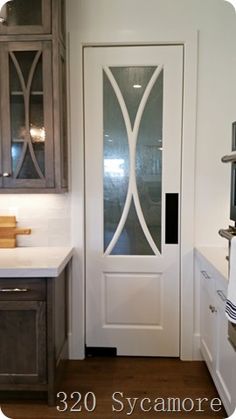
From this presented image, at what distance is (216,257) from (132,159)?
3.00 feet

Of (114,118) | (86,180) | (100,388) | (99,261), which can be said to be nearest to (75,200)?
(86,180)

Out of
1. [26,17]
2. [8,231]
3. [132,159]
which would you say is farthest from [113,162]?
[26,17]

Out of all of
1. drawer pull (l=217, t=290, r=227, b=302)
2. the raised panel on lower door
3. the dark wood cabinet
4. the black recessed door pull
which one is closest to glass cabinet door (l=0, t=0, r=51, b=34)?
the dark wood cabinet

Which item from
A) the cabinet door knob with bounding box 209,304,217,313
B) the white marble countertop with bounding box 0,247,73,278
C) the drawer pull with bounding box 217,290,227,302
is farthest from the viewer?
the cabinet door knob with bounding box 209,304,217,313

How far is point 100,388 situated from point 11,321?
740mm

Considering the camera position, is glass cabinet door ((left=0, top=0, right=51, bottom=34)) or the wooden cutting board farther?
the wooden cutting board

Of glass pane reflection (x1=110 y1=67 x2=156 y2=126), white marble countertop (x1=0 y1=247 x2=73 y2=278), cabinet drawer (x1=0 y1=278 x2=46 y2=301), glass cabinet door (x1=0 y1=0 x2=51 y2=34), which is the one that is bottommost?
cabinet drawer (x1=0 y1=278 x2=46 y2=301)

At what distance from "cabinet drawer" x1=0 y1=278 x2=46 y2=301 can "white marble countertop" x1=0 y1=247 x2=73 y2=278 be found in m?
0.05

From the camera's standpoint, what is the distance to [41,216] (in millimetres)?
2711

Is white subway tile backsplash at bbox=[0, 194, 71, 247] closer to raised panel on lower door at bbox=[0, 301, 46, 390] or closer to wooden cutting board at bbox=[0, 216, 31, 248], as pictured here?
wooden cutting board at bbox=[0, 216, 31, 248]

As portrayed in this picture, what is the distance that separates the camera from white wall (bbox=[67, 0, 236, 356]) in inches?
99.8

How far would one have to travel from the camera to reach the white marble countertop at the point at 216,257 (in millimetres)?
1972

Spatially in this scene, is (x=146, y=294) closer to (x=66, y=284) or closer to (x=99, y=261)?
(x=99, y=261)

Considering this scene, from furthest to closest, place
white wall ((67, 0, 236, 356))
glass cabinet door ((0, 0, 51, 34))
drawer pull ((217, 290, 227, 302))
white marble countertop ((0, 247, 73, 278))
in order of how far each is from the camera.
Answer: white wall ((67, 0, 236, 356))
glass cabinet door ((0, 0, 51, 34))
white marble countertop ((0, 247, 73, 278))
drawer pull ((217, 290, 227, 302))
